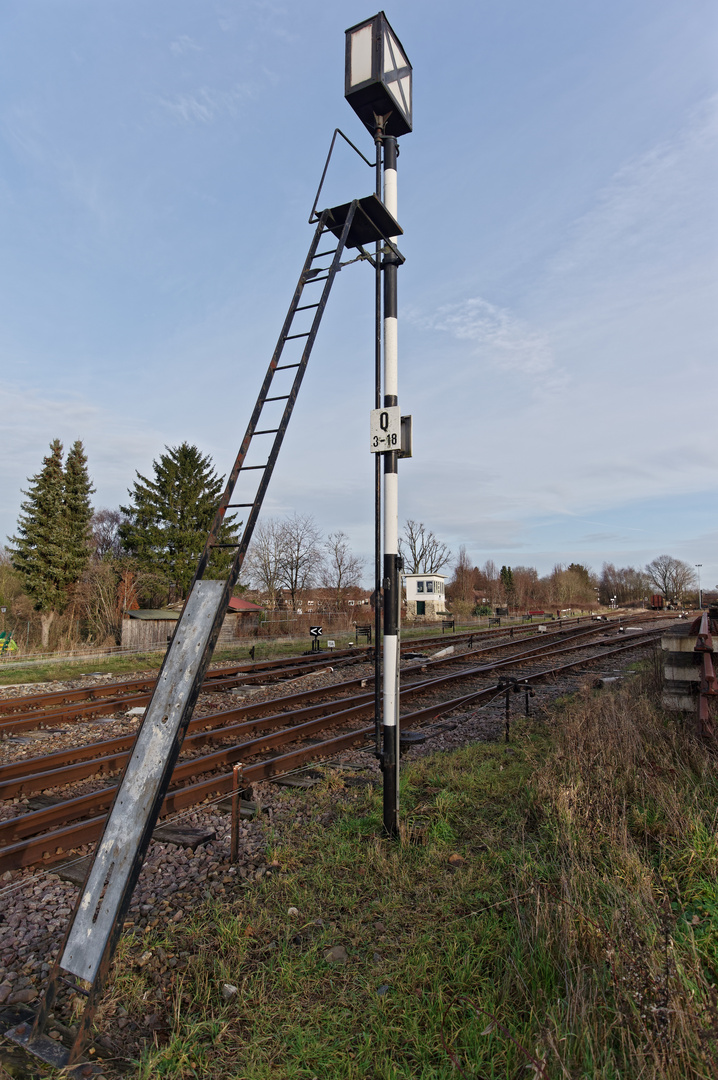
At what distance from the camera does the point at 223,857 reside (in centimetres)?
477

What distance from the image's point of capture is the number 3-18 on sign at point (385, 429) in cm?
495

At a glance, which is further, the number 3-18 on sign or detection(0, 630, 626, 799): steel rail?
detection(0, 630, 626, 799): steel rail

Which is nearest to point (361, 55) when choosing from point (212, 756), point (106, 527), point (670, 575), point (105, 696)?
point (212, 756)

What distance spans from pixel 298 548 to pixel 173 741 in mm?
41788

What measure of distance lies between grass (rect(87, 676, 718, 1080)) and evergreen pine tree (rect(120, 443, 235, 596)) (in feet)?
115

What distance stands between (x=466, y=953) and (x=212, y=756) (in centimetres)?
477

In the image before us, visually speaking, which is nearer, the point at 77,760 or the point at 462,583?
the point at 77,760

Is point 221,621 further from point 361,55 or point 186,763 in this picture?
point 361,55

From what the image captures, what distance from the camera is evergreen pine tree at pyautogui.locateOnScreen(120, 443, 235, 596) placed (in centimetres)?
3906

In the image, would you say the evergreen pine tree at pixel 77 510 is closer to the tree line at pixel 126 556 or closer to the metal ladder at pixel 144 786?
the tree line at pixel 126 556

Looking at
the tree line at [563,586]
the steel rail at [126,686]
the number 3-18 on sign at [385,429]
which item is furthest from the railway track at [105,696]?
the tree line at [563,586]

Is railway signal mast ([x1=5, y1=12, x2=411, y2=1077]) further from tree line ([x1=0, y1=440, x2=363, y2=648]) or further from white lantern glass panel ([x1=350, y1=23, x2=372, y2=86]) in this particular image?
tree line ([x1=0, y1=440, x2=363, y2=648])

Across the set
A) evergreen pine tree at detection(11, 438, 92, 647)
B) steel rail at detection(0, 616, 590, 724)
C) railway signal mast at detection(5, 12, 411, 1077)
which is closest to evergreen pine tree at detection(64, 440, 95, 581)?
evergreen pine tree at detection(11, 438, 92, 647)

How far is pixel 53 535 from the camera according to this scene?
3425 centimetres
